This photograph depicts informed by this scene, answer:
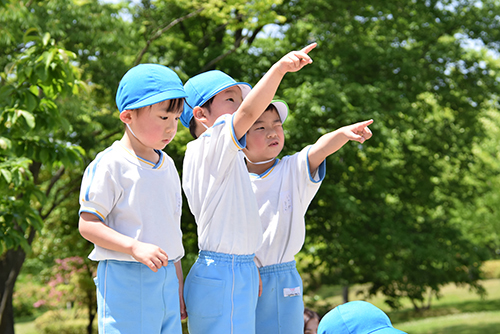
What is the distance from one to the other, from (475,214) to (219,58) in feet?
44.6

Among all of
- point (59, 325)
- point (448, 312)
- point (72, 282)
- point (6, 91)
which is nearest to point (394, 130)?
point (72, 282)

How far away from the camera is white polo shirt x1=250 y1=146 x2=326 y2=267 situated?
233 cm

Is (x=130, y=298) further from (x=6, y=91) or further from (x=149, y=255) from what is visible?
(x=6, y=91)

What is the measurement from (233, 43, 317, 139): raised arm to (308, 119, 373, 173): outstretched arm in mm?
407

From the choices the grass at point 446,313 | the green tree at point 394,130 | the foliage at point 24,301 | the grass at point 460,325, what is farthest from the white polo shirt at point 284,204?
the foliage at point 24,301

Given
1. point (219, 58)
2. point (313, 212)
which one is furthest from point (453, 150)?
point (219, 58)

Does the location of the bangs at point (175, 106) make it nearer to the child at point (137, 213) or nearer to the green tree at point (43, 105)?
the child at point (137, 213)

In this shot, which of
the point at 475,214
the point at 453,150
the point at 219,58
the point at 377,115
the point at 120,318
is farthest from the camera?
the point at 475,214

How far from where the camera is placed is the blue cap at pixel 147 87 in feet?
6.14

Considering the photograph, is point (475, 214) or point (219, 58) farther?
point (475, 214)

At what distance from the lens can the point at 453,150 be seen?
40.2 ft

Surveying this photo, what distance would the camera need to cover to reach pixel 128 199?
6.09 feet

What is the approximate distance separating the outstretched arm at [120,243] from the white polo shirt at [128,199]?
0.04 meters

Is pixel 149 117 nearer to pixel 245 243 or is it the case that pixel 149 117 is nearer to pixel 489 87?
pixel 245 243
